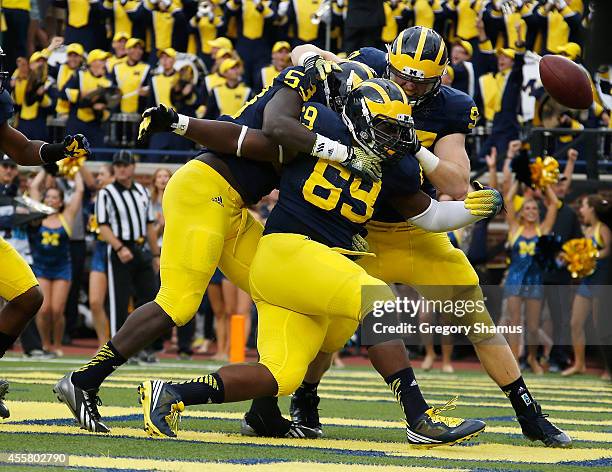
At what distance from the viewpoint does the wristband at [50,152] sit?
5691 millimetres

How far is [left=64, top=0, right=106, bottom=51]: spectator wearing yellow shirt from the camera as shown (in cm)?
1731

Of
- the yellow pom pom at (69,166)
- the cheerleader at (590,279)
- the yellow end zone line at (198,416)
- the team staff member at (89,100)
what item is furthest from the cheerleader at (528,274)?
the team staff member at (89,100)

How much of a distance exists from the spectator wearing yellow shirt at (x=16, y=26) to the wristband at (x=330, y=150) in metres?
12.2

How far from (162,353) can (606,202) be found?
4.36m

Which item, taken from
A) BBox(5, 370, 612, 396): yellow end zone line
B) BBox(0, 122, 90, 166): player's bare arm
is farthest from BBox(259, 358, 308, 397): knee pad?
BBox(5, 370, 612, 396): yellow end zone line

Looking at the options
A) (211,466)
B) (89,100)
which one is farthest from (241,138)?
(89,100)

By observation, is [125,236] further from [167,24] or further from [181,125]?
[167,24]

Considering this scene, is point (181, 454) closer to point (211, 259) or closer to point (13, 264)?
point (211, 259)

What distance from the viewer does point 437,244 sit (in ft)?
18.2

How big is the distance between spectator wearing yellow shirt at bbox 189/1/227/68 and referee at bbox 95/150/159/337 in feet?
20.1

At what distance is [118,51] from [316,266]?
1172 centimetres

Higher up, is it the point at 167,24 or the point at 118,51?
the point at 167,24

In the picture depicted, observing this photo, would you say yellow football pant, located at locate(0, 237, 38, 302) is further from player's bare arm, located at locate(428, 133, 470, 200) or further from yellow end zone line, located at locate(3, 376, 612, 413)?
yellow end zone line, located at locate(3, 376, 612, 413)

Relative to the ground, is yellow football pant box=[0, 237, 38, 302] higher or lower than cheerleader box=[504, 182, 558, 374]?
higher
